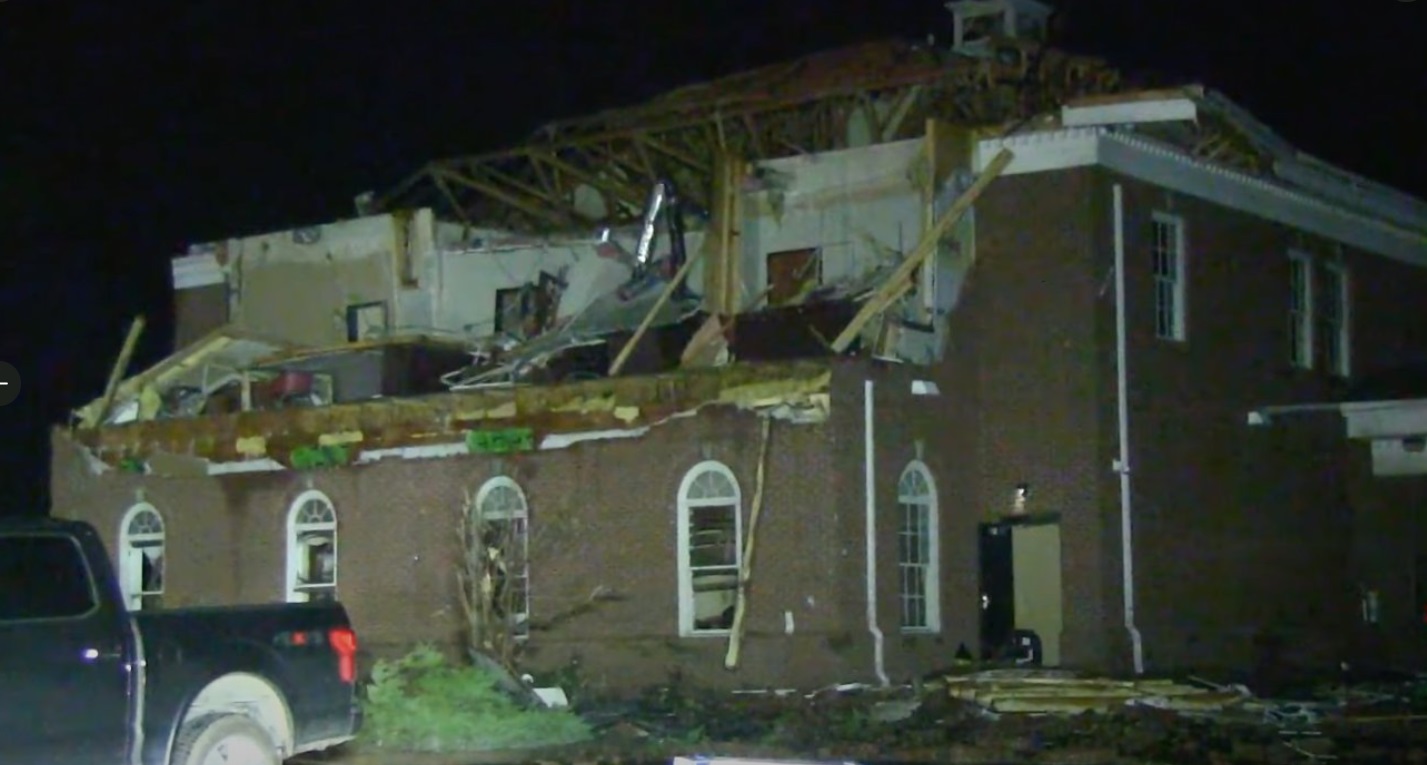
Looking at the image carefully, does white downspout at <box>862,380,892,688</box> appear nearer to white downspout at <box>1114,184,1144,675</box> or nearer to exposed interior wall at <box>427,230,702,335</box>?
white downspout at <box>1114,184,1144,675</box>

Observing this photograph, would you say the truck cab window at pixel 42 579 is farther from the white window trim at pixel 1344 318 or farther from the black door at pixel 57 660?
the white window trim at pixel 1344 318

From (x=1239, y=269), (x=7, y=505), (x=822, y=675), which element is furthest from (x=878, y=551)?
(x=7, y=505)

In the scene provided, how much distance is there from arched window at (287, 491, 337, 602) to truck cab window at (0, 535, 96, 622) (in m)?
15.4

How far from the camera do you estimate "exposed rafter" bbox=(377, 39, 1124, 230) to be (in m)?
29.2

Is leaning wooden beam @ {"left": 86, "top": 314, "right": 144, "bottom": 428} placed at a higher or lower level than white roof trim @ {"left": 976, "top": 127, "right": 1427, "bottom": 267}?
lower

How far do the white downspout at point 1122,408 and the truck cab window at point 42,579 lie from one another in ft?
51.8

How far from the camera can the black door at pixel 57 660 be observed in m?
12.7

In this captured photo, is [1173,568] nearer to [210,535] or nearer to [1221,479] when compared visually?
[1221,479]

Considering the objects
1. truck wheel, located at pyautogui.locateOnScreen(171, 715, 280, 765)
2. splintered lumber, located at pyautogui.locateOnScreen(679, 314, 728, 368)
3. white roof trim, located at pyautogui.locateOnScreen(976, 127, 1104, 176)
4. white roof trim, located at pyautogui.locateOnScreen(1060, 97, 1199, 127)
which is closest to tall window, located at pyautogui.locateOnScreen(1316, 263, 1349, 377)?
white roof trim, located at pyautogui.locateOnScreen(1060, 97, 1199, 127)

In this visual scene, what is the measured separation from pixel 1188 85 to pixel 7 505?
28.7 metres

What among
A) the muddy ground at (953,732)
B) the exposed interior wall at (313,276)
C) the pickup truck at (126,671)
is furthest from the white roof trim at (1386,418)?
the pickup truck at (126,671)

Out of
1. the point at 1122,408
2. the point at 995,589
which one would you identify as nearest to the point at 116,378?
the point at 995,589

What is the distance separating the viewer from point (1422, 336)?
1363 inches

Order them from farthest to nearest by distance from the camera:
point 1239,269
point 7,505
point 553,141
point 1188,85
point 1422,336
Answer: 1. point 7,505
2. point 1422,336
3. point 553,141
4. point 1239,269
5. point 1188,85
